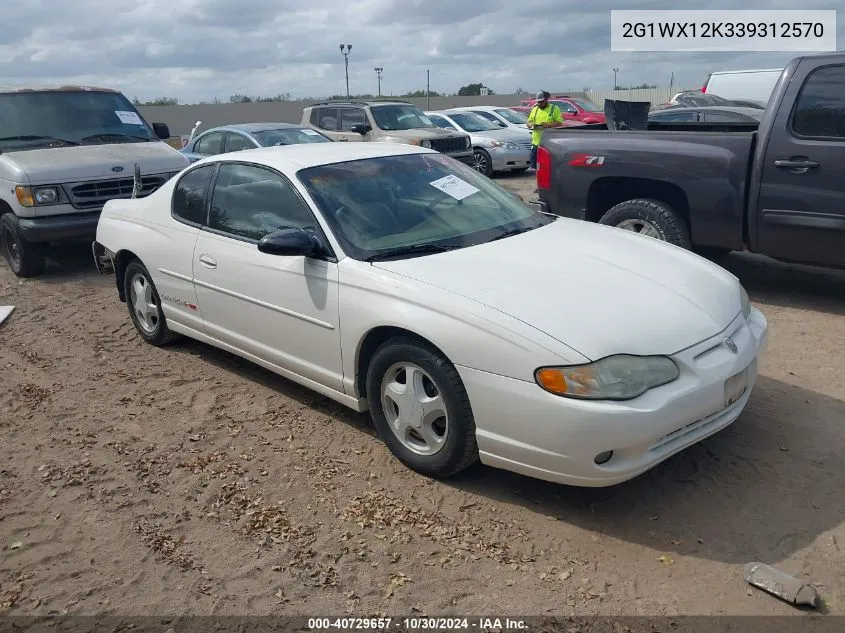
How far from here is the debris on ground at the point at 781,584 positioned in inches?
110

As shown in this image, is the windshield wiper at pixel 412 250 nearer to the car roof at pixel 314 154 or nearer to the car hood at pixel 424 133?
the car roof at pixel 314 154

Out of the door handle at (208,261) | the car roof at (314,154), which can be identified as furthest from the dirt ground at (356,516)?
the car roof at (314,154)

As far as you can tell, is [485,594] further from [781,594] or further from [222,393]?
[222,393]

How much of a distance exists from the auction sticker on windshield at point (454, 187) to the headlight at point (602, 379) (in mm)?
1745

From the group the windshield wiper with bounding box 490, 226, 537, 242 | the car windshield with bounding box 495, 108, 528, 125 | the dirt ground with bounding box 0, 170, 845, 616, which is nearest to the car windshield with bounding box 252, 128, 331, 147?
the dirt ground with bounding box 0, 170, 845, 616

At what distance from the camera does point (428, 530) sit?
3.37 metres

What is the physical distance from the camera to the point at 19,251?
324 inches

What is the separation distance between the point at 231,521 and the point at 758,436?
274cm

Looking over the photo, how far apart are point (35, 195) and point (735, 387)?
7.08 meters

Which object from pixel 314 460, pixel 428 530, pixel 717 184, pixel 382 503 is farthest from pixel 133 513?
pixel 717 184

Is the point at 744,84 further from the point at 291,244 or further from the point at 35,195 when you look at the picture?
the point at 291,244

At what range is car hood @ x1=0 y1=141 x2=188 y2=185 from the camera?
7891 millimetres

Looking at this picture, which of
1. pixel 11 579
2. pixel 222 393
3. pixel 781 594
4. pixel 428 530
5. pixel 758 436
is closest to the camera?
pixel 781 594

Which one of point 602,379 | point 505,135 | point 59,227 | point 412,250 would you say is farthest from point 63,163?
point 505,135
